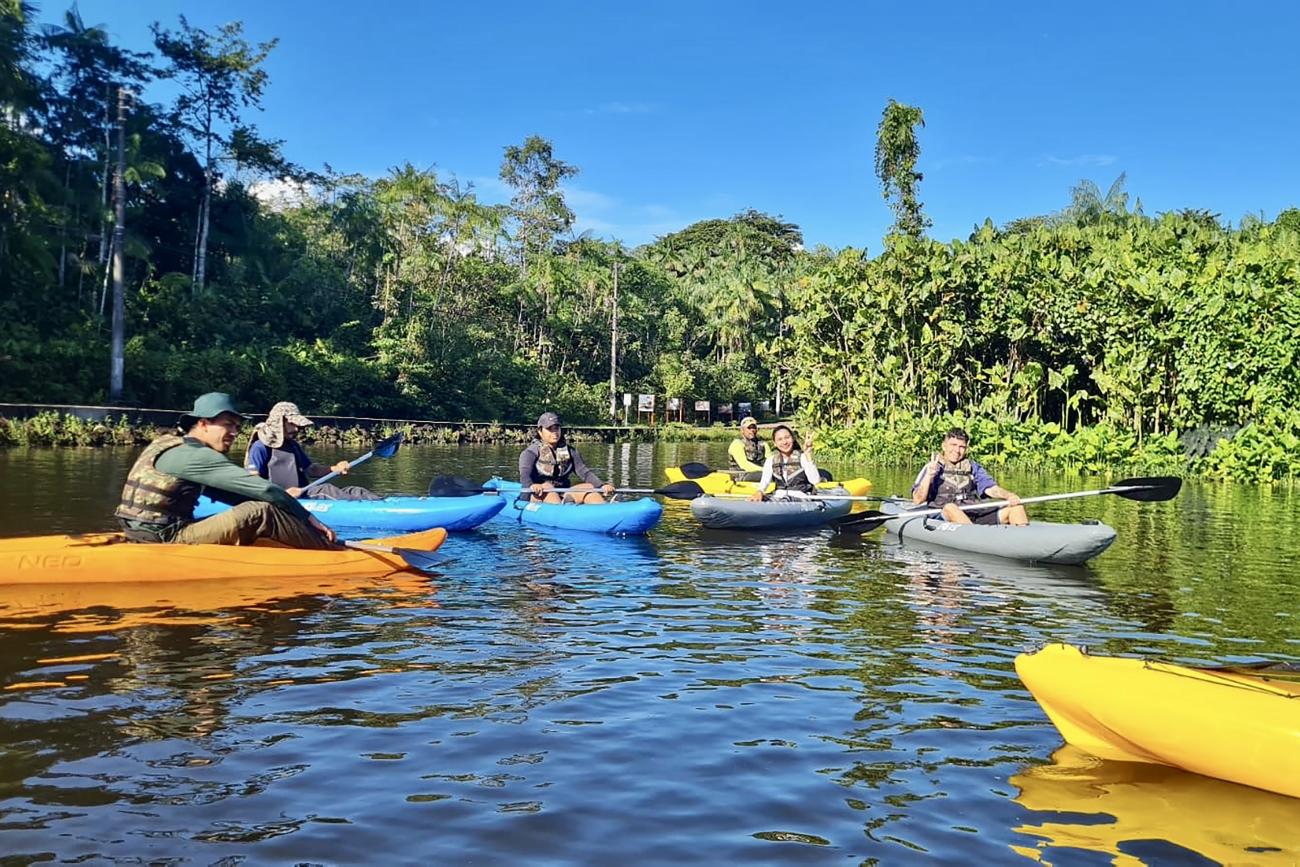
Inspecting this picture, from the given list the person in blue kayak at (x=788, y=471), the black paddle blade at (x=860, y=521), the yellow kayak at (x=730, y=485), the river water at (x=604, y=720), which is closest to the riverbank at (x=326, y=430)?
the yellow kayak at (x=730, y=485)

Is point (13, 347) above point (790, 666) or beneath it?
above

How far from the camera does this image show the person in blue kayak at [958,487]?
10367 millimetres

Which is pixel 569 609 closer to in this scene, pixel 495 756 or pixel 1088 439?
pixel 495 756

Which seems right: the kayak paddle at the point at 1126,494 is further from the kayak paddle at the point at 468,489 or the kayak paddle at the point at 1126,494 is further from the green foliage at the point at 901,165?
the green foliage at the point at 901,165

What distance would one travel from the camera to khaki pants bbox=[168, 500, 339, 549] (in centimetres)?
779

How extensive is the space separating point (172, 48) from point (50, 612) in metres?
35.2

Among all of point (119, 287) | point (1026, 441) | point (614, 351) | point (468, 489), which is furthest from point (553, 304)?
point (468, 489)

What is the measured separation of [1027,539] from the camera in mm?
9406

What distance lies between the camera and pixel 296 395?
33.2 m

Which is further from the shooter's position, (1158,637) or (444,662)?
(1158,637)

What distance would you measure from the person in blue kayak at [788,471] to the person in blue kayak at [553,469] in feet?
6.16

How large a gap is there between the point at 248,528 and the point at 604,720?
14.0 ft

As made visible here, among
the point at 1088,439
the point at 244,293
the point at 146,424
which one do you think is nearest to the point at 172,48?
the point at 244,293

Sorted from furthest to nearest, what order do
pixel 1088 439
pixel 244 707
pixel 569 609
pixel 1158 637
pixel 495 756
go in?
pixel 1088 439 → pixel 569 609 → pixel 1158 637 → pixel 244 707 → pixel 495 756
